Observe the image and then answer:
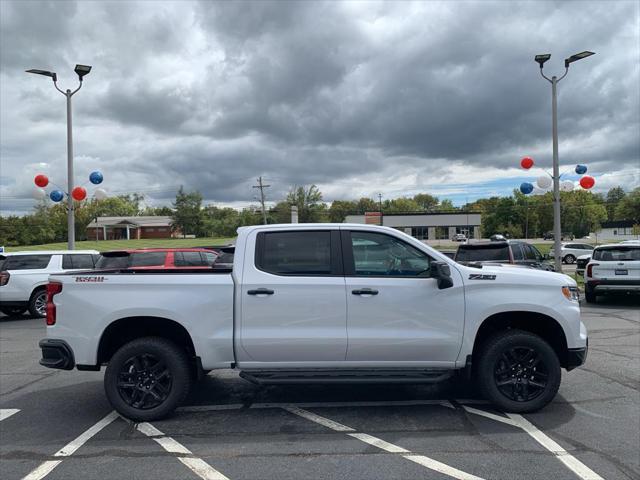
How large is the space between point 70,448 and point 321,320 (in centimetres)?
242

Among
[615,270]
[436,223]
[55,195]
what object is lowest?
[615,270]

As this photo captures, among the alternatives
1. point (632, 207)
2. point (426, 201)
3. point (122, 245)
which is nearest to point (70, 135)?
point (122, 245)

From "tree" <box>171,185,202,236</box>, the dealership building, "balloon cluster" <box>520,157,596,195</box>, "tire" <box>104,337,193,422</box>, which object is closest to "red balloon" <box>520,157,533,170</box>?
"balloon cluster" <box>520,157,596,195</box>

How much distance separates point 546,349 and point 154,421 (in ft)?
12.6

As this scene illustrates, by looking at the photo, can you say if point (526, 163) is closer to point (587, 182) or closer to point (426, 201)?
point (587, 182)

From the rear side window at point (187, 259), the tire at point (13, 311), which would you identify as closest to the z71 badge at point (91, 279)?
the rear side window at point (187, 259)

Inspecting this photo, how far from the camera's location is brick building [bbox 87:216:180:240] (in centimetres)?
9912

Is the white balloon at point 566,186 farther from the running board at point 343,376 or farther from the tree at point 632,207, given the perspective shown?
the tree at point 632,207

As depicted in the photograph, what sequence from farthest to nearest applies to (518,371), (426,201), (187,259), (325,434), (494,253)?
(426,201) → (187,259) → (494,253) → (518,371) → (325,434)

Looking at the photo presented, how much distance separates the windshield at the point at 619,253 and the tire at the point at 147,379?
12.5m

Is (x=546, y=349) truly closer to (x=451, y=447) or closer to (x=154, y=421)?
(x=451, y=447)

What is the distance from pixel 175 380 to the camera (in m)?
5.00

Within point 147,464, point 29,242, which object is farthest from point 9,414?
point 29,242

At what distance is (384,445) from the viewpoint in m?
4.40
